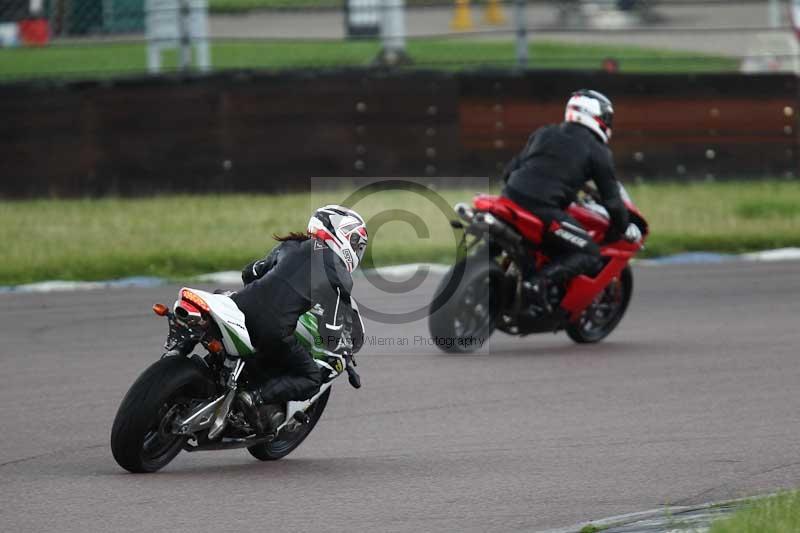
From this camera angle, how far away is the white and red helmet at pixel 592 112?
10.8m

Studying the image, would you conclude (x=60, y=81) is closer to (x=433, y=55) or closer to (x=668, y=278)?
(x=433, y=55)

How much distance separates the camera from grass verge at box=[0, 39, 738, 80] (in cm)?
1759

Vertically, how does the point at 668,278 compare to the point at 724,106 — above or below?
below

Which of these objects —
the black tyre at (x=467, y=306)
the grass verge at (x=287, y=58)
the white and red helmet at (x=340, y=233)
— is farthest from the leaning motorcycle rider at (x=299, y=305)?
the grass verge at (x=287, y=58)

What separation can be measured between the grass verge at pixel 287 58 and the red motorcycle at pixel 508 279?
734cm

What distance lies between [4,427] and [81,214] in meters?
8.69

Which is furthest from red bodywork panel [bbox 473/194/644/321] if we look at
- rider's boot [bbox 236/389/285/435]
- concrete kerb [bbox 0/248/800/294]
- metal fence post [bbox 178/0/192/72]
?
metal fence post [bbox 178/0/192/72]

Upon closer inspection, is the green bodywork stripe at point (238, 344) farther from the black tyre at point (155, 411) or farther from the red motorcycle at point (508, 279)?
the red motorcycle at point (508, 279)

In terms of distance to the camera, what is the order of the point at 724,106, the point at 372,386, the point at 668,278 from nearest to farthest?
the point at 372,386
the point at 668,278
the point at 724,106

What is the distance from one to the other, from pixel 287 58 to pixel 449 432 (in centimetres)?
1193

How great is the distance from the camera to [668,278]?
14180 millimetres

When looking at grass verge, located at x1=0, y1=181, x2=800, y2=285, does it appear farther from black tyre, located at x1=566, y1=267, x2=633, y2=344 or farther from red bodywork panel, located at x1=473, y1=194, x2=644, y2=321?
red bodywork panel, located at x1=473, y1=194, x2=644, y2=321

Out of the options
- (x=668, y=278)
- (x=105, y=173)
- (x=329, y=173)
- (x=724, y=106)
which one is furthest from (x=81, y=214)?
(x=724, y=106)

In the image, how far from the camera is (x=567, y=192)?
10742 mm
